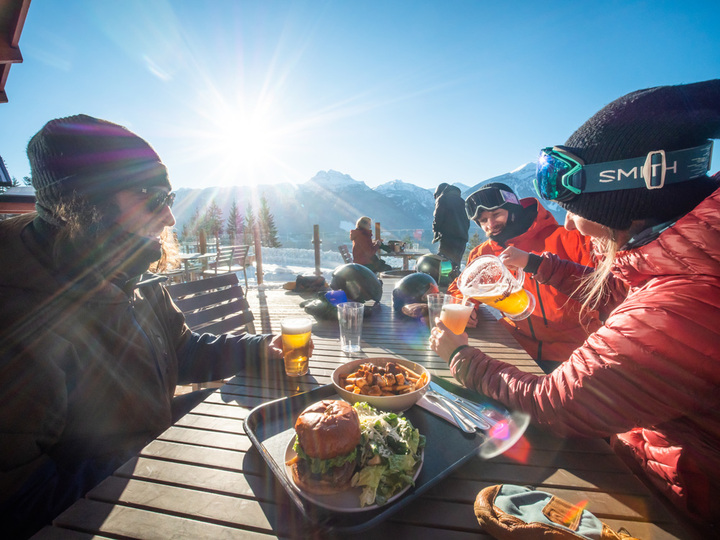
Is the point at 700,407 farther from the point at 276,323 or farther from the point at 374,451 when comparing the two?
the point at 276,323

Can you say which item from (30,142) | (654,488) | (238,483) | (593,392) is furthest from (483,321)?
(30,142)

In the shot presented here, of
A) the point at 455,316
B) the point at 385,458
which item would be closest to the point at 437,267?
the point at 455,316

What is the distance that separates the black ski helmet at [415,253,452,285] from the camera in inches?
185

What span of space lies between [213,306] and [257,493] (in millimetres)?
2709

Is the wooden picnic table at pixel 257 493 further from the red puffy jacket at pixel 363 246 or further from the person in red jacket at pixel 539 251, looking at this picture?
the red puffy jacket at pixel 363 246

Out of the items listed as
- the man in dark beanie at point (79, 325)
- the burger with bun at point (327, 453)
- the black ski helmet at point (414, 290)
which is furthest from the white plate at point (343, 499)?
the black ski helmet at point (414, 290)

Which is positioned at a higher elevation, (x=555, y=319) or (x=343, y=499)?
(x=343, y=499)

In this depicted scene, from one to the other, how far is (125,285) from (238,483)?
131cm

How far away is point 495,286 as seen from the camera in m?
1.94

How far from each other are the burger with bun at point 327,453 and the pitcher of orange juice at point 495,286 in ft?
4.35

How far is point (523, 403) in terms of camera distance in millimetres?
1195

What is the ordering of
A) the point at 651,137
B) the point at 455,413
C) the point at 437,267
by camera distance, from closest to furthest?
1. the point at 651,137
2. the point at 455,413
3. the point at 437,267

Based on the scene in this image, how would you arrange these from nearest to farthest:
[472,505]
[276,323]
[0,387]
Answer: [472,505] < [0,387] < [276,323]

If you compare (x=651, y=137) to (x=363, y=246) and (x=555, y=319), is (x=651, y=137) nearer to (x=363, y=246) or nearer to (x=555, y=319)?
(x=555, y=319)
